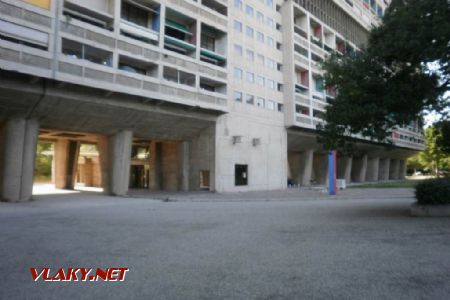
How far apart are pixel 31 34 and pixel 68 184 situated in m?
18.8

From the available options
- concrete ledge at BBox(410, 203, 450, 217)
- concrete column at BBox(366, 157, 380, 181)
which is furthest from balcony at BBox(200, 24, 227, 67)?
concrete column at BBox(366, 157, 380, 181)

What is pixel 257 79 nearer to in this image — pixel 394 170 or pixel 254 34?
pixel 254 34

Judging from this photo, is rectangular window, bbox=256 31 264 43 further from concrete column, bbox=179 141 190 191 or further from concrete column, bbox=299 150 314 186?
concrete column, bbox=299 150 314 186

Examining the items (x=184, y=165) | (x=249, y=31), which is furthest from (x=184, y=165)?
(x=249, y=31)

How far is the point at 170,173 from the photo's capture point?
33.7 meters

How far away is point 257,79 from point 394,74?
2271cm

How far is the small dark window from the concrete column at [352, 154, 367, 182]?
3181 cm

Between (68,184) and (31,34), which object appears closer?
(31,34)

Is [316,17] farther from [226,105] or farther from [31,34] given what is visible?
[31,34]

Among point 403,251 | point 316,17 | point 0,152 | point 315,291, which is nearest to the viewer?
point 315,291

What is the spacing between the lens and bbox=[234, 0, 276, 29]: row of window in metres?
33.7

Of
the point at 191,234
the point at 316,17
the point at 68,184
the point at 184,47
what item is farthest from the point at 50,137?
the point at 316,17

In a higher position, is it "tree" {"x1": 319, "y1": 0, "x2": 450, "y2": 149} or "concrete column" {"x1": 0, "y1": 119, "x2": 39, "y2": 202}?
"tree" {"x1": 319, "y1": 0, "x2": 450, "y2": 149}

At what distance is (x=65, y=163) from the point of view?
3428 centimetres
